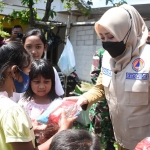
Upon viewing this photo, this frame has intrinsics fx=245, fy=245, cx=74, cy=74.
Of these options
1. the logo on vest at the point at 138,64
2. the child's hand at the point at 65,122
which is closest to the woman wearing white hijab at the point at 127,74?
the logo on vest at the point at 138,64

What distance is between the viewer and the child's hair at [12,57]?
1303 mm

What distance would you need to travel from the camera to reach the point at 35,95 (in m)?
2.38

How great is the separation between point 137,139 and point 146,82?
0.47 meters

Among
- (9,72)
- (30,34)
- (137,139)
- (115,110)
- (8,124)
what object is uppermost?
(30,34)

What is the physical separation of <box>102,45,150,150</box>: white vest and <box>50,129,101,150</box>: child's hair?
73cm

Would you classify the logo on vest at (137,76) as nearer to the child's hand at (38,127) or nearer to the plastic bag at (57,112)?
the plastic bag at (57,112)

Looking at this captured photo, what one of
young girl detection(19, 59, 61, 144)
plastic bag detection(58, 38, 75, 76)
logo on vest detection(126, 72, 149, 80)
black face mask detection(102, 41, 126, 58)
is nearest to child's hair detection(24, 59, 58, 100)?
young girl detection(19, 59, 61, 144)

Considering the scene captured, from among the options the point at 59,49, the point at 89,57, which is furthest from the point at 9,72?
the point at 59,49

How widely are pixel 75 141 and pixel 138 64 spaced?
3.06 ft

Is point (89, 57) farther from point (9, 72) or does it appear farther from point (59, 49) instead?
point (9, 72)

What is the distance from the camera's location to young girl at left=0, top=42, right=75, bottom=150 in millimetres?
1145

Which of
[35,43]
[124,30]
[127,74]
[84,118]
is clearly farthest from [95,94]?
[84,118]

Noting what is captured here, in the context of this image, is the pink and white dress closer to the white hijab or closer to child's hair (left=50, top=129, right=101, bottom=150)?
child's hair (left=50, top=129, right=101, bottom=150)

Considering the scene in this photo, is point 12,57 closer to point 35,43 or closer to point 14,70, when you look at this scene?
point 14,70
